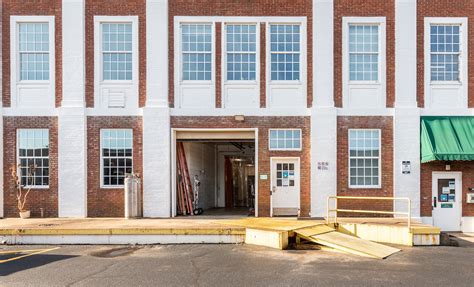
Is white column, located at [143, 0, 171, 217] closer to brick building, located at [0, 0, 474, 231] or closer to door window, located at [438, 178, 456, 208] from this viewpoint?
brick building, located at [0, 0, 474, 231]

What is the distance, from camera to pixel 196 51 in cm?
1655

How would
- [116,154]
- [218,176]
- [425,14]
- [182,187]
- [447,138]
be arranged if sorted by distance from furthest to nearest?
[218,176]
[182,187]
[425,14]
[116,154]
[447,138]

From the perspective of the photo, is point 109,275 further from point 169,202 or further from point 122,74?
point 122,74

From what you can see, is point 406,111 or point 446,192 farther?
point 446,192

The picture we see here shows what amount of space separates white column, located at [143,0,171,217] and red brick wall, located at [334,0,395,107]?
19.8 feet

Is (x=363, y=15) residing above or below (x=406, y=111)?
above

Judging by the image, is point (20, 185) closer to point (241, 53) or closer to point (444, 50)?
point (241, 53)

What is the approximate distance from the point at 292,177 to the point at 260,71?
3.94m

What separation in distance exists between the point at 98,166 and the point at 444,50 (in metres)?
13.1

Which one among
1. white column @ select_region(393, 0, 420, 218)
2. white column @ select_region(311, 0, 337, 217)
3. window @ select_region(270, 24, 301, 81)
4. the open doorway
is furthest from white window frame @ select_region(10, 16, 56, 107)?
white column @ select_region(393, 0, 420, 218)

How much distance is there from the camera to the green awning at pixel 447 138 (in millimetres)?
15461

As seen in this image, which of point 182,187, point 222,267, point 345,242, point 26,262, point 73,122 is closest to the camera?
point 222,267

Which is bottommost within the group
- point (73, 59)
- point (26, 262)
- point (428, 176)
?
point (26, 262)

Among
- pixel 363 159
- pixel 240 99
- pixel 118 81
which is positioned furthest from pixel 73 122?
pixel 363 159
